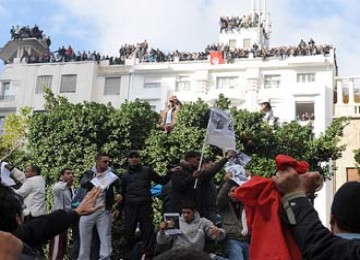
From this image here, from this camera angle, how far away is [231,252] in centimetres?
803

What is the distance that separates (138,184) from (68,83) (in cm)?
4165

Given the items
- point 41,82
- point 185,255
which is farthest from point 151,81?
point 185,255

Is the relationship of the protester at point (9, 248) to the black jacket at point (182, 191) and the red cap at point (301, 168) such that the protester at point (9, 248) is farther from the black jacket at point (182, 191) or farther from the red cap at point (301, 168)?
the black jacket at point (182, 191)

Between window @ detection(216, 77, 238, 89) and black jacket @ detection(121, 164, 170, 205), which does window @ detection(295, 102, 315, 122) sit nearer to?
window @ detection(216, 77, 238, 89)

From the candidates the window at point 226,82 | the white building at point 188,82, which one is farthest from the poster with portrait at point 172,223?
the window at point 226,82

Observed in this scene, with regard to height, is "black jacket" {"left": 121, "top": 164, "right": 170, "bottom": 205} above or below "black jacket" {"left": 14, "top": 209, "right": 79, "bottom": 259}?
above

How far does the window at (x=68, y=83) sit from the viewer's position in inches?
1940

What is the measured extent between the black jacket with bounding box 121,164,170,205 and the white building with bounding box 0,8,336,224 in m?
33.9

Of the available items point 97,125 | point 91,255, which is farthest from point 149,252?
point 97,125

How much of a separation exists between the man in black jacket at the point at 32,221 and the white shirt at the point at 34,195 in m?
4.81

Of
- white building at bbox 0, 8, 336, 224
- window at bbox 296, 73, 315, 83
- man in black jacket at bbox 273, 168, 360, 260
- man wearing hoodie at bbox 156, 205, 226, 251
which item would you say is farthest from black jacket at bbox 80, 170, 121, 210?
window at bbox 296, 73, 315, 83

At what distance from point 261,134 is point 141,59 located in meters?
27.4

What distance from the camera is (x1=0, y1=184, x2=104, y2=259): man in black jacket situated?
118 inches

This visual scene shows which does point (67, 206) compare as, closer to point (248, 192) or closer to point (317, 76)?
point (248, 192)
